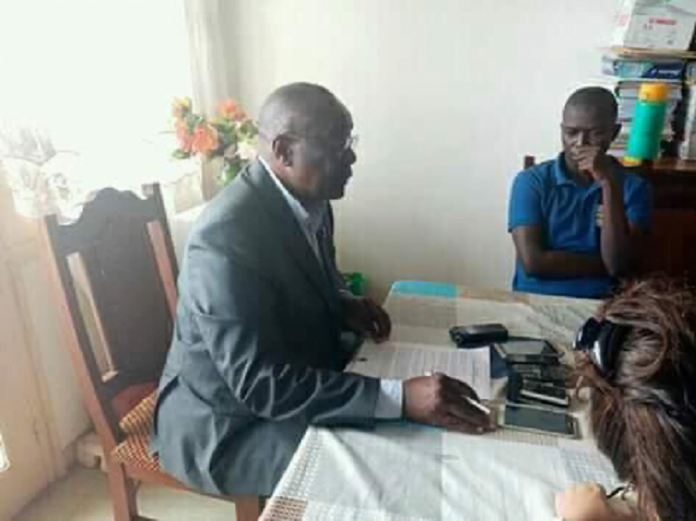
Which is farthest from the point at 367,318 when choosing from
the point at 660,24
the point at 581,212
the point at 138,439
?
the point at 660,24

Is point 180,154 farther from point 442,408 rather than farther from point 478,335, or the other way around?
A: point 442,408

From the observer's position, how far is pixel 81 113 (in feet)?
6.23

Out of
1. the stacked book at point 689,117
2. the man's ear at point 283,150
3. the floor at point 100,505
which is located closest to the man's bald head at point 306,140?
the man's ear at point 283,150

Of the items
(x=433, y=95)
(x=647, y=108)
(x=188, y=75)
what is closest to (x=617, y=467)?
(x=647, y=108)

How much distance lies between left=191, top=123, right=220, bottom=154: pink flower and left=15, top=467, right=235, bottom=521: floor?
3.76 feet

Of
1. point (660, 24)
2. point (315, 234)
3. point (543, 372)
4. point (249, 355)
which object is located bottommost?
point (543, 372)

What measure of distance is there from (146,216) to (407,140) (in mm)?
1325

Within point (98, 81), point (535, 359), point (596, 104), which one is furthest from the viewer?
point (98, 81)

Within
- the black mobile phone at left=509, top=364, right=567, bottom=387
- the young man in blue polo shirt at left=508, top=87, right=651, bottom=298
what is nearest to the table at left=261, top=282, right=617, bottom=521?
the black mobile phone at left=509, top=364, right=567, bottom=387

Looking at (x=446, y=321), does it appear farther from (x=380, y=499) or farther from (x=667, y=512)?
(x=667, y=512)

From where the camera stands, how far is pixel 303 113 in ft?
4.07

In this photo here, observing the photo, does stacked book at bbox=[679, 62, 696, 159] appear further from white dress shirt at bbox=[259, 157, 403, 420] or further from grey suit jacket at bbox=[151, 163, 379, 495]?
grey suit jacket at bbox=[151, 163, 379, 495]

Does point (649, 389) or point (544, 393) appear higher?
point (649, 389)

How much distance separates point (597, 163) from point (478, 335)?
30.4 inches
